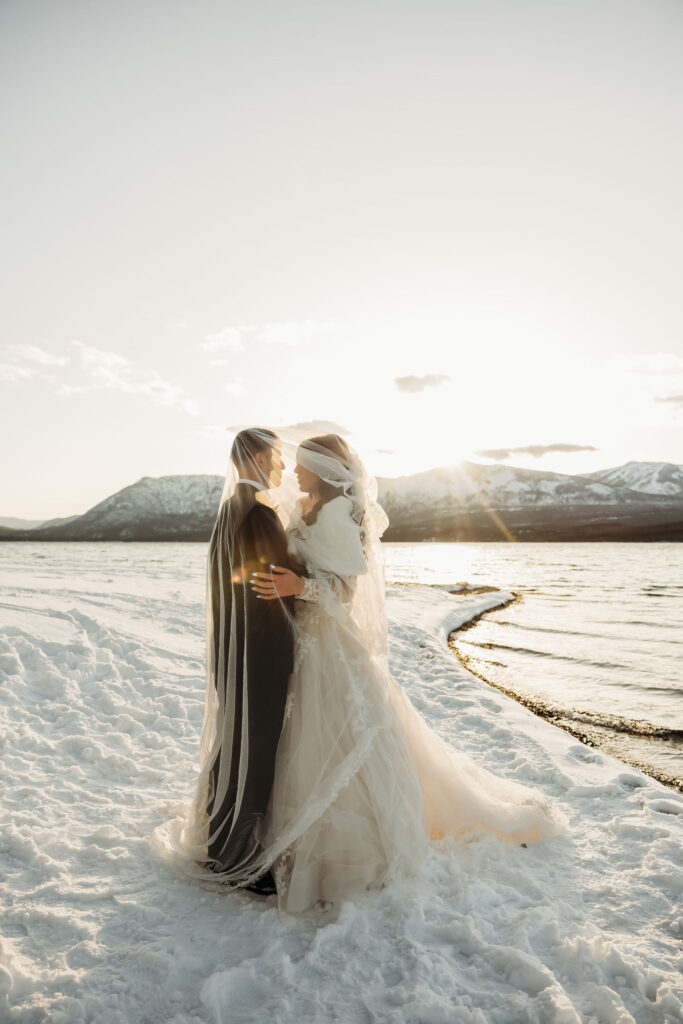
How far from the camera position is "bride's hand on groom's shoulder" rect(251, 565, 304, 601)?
3029 millimetres

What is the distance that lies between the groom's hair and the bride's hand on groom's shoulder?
630 millimetres

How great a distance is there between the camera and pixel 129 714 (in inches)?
232

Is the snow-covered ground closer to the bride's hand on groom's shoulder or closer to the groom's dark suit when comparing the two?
the groom's dark suit

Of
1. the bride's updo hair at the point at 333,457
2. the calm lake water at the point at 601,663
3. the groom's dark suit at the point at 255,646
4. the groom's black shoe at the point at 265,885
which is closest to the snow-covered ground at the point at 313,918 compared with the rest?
the groom's black shoe at the point at 265,885

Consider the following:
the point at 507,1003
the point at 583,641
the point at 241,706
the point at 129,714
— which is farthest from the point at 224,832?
the point at 583,641

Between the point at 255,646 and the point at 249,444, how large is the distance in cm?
115

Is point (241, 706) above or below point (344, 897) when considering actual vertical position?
above

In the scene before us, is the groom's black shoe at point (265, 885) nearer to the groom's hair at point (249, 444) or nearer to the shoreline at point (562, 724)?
the groom's hair at point (249, 444)

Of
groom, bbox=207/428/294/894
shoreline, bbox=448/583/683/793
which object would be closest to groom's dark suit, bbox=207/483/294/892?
groom, bbox=207/428/294/894

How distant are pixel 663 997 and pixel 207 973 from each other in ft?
6.72

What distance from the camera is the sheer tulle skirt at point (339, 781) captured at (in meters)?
2.99

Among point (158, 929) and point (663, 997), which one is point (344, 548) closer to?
point (158, 929)

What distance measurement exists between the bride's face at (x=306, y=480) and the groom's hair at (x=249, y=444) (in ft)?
0.71

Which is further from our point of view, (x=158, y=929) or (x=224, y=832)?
(x=224, y=832)
